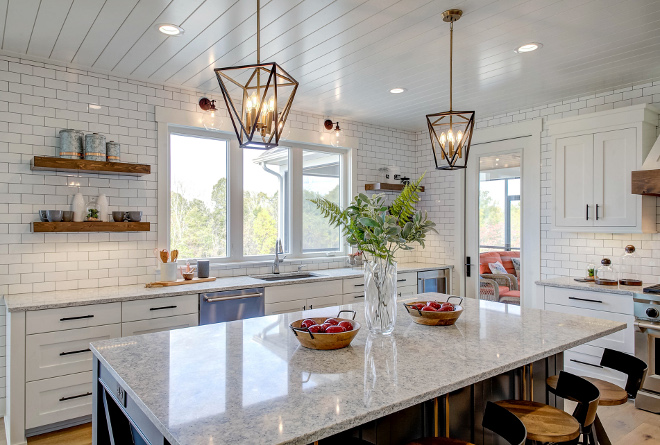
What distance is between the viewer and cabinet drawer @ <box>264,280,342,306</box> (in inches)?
159

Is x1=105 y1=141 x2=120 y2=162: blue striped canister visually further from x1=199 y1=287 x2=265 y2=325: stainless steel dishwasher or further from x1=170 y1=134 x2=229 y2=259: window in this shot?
x1=199 y1=287 x2=265 y2=325: stainless steel dishwasher

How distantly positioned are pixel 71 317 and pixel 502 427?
2.88 meters

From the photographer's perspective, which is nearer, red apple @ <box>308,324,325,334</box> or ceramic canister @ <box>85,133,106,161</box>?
red apple @ <box>308,324,325,334</box>

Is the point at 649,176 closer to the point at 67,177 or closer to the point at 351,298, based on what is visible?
the point at 351,298

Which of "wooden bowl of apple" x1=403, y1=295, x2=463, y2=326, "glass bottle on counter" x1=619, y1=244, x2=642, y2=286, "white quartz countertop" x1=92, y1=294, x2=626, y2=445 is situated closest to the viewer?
"white quartz countertop" x1=92, y1=294, x2=626, y2=445

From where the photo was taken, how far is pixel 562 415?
6.11 feet

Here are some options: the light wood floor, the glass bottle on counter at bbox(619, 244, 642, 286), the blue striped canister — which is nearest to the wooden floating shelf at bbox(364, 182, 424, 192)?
the glass bottle on counter at bbox(619, 244, 642, 286)

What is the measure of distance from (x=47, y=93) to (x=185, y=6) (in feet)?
5.54

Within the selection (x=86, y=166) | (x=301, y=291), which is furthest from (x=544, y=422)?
(x=86, y=166)

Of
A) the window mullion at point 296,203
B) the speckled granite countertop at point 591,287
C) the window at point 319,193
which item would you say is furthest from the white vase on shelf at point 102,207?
the speckled granite countertop at point 591,287

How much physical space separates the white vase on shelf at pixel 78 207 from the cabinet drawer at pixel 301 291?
1611 millimetres

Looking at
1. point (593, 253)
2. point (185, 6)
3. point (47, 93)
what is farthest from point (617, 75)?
point (47, 93)

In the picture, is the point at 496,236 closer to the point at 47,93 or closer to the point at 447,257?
the point at 447,257

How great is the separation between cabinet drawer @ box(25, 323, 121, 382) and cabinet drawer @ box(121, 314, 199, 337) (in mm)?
68
